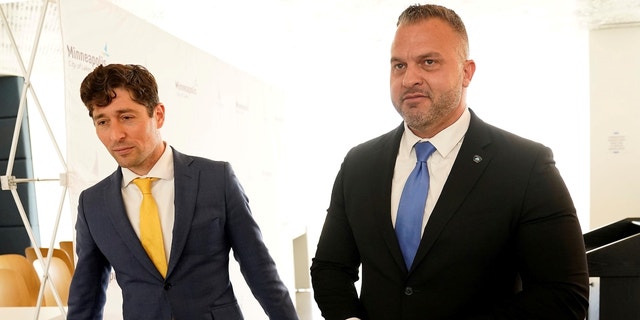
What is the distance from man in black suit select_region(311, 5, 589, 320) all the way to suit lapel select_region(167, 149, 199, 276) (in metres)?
0.42

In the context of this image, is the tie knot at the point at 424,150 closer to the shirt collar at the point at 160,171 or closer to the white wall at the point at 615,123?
the shirt collar at the point at 160,171

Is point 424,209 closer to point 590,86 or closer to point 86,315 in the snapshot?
point 86,315

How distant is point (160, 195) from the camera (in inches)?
57.3

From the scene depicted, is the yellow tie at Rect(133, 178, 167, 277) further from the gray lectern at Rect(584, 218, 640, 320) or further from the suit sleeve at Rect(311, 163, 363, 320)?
the gray lectern at Rect(584, 218, 640, 320)

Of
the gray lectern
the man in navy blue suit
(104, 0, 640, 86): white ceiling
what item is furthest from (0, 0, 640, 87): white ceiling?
→ the gray lectern

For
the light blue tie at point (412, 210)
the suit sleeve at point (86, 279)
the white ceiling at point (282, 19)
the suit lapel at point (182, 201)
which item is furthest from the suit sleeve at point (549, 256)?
the white ceiling at point (282, 19)

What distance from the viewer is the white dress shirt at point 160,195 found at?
143cm

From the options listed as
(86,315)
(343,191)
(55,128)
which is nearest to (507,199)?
(343,191)

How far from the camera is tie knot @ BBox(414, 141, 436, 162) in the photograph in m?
1.23

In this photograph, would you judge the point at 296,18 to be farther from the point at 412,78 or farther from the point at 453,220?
the point at 453,220

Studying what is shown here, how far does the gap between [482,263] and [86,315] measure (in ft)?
3.79

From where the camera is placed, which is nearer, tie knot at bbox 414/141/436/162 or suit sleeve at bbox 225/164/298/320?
tie knot at bbox 414/141/436/162

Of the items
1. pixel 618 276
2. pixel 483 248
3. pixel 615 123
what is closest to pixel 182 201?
pixel 483 248

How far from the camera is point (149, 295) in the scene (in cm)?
138
